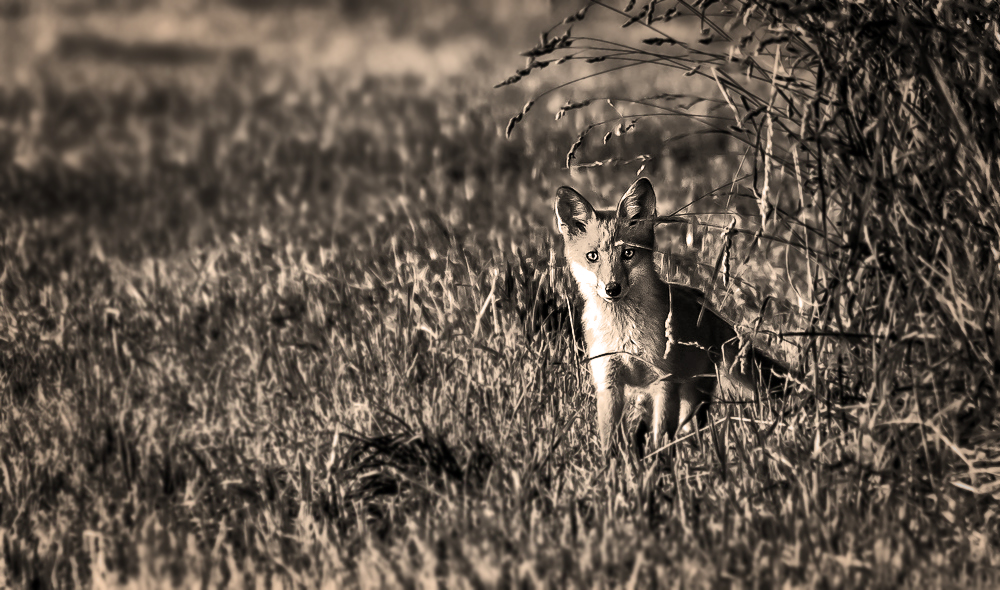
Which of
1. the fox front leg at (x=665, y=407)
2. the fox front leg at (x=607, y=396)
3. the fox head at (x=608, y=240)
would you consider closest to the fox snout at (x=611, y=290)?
the fox head at (x=608, y=240)

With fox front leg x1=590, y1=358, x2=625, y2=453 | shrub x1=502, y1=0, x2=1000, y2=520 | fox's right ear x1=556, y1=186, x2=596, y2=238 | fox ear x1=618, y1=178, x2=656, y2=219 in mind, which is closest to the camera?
shrub x1=502, y1=0, x2=1000, y2=520

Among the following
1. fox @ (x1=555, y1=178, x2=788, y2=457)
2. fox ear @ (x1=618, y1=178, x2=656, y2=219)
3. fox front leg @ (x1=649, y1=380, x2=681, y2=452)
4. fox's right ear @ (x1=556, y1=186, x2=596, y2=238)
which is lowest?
fox front leg @ (x1=649, y1=380, x2=681, y2=452)

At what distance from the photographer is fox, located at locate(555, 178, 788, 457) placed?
3990 mm

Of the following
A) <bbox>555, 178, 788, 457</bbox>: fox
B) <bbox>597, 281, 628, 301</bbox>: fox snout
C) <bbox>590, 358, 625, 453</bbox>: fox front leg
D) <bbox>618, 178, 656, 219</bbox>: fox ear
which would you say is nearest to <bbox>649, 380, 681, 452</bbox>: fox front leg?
<bbox>555, 178, 788, 457</bbox>: fox

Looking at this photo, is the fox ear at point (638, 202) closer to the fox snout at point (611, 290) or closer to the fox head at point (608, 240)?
the fox head at point (608, 240)

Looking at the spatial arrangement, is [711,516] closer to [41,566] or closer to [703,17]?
[703,17]

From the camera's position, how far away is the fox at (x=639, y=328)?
3.99m

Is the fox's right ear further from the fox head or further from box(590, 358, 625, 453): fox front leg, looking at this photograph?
box(590, 358, 625, 453): fox front leg

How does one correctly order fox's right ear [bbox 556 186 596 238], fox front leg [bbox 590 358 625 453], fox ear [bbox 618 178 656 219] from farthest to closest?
fox's right ear [bbox 556 186 596 238] → fox ear [bbox 618 178 656 219] → fox front leg [bbox 590 358 625 453]

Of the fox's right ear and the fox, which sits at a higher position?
the fox's right ear

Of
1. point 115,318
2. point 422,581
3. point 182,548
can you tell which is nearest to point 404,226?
point 115,318

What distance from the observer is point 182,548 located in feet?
9.61

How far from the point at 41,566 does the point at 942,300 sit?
2.67 metres

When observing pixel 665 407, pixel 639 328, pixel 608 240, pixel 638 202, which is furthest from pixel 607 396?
pixel 638 202
